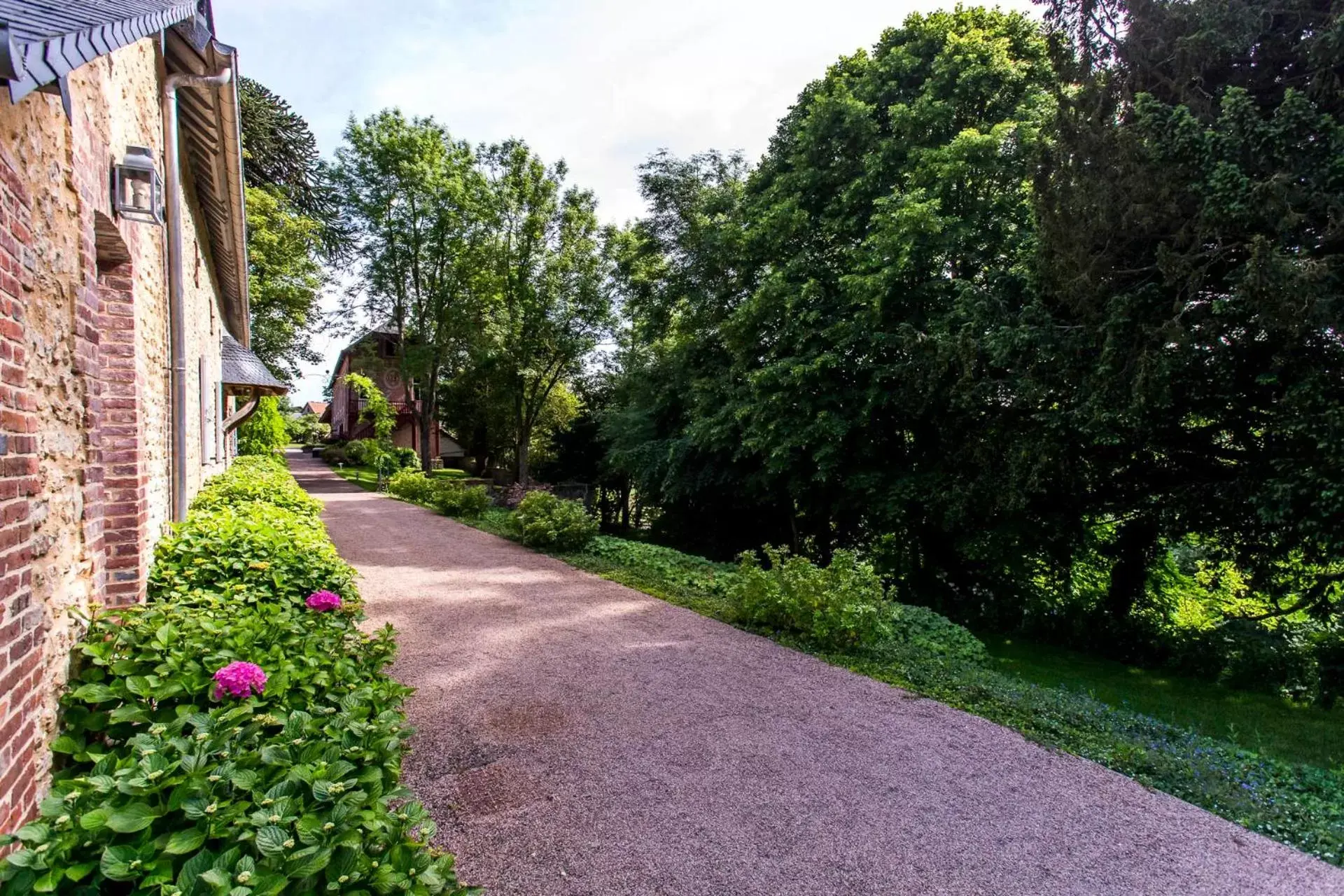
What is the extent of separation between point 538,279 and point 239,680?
77.3ft

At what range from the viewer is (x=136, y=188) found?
144 inches

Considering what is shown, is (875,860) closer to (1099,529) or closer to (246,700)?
(246,700)

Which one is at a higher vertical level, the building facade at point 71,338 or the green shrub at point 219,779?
the building facade at point 71,338

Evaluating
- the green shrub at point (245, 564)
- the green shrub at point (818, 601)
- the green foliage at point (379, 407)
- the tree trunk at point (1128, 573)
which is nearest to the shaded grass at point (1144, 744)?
the green shrub at point (818, 601)

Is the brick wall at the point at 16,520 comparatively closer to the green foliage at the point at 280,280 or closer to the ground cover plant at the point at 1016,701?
the ground cover plant at the point at 1016,701

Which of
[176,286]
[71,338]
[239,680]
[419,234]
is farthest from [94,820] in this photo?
[419,234]

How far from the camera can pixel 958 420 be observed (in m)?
10.4

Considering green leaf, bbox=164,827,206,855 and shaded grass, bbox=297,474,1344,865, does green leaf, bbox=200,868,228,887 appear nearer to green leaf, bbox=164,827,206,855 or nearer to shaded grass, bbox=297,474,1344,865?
green leaf, bbox=164,827,206,855

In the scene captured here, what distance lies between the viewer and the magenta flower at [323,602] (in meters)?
3.78

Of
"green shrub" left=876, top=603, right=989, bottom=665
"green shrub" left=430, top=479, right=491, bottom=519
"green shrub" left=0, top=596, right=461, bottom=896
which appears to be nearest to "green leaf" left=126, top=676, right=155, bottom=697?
"green shrub" left=0, top=596, right=461, bottom=896

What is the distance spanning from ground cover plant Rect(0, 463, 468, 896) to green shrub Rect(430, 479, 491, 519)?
480 inches

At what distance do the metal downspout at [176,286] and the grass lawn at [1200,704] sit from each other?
891 centimetres

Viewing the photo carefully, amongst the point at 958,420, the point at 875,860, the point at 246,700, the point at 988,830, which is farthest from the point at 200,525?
the point at 958,420

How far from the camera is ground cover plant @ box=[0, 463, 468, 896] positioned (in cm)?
159
